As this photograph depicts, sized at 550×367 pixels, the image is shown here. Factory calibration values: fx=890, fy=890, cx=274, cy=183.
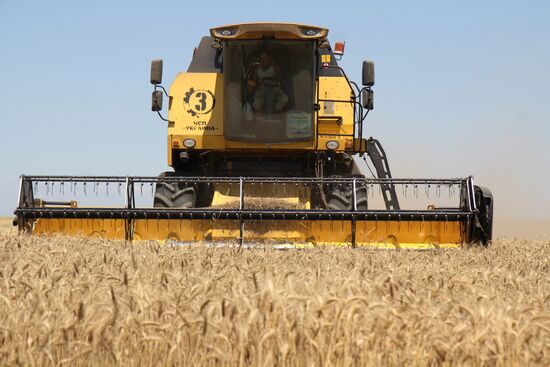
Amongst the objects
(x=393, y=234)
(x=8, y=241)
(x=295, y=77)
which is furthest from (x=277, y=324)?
(x=295, y=77)

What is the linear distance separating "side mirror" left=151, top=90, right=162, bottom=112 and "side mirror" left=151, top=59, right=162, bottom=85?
0.13 metres

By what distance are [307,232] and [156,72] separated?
9.58 feet

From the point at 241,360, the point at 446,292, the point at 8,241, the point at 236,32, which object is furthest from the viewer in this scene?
the point at 236,32

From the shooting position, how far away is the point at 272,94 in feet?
34.4

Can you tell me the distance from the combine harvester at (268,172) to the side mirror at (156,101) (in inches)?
0.6

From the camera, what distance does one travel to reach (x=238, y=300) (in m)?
→ 3.67

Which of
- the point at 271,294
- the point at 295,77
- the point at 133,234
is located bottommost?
the point at 133,234

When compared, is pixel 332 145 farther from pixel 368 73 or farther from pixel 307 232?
pixel 307 232

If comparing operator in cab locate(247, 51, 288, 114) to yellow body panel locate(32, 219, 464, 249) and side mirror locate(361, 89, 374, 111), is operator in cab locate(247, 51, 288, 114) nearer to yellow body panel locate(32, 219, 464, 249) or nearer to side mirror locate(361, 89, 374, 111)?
side mirror locate(361, 89, 374, 111)

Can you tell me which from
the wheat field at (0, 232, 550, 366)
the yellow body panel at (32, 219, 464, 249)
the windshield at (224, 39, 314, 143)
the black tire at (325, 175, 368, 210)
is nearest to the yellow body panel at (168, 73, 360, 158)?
the windshield at (224, 39, 314, 143)

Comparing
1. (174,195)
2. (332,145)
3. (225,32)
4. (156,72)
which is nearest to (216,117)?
(156,72)

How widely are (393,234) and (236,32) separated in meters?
3.07

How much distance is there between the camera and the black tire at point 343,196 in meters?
10.2

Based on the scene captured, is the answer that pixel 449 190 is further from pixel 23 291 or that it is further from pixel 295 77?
pixel 23 291
